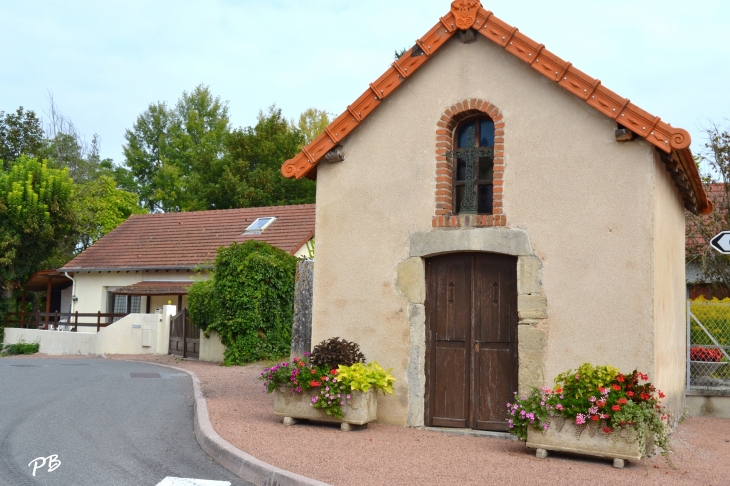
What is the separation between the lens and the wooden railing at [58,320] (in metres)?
24.0

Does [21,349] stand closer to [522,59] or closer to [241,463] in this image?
[241,463]

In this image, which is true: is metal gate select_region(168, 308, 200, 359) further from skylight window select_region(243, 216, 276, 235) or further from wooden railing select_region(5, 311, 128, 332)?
skylight window select_region(243, 216, 276, 235)

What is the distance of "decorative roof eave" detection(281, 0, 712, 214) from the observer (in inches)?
300

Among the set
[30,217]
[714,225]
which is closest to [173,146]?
[30,217]

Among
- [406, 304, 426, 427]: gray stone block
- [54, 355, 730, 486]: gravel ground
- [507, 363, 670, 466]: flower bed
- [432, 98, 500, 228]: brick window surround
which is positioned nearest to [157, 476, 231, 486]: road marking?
[54, 355, 730, 486]: gravel ground

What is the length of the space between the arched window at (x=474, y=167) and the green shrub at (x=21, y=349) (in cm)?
1936

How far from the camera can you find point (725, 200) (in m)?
17.3

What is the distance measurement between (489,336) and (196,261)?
17.0m

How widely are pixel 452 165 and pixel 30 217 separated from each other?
21.1 m

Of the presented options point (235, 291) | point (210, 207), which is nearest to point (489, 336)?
point (235, 291)

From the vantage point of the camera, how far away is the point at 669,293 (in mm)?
9148

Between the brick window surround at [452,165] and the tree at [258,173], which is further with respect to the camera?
the tree at [258,173]

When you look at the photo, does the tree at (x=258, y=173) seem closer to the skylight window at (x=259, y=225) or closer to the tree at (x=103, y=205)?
the tree at (x=103, y=205)

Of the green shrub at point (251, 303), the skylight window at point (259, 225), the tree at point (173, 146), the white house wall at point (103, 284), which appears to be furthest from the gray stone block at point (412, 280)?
the tree at point (173, 146)
